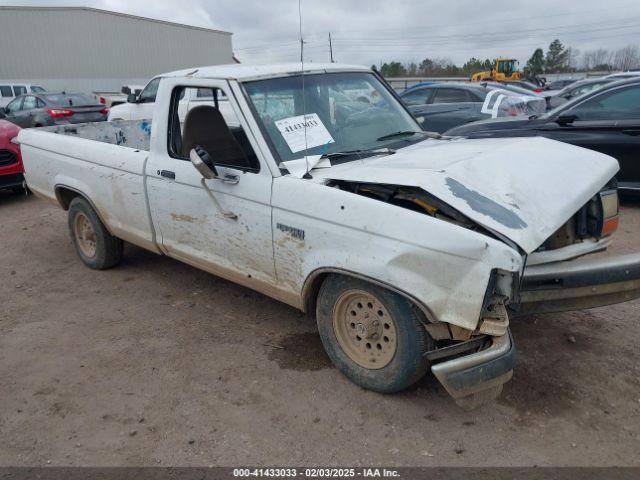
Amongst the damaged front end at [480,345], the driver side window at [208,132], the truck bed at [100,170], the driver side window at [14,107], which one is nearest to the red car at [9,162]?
the truck bed at [100,170]

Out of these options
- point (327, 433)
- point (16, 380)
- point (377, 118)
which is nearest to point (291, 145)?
point (377, 118)

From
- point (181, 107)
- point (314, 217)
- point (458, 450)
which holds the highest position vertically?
point (181, 107)

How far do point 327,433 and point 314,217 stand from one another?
121 centimetres

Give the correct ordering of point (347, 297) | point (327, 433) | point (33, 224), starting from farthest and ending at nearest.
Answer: point (33, 224) < point (347, 297) < point (327, 433)

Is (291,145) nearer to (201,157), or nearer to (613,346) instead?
(201,157)

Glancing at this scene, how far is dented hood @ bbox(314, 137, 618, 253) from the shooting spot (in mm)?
2762

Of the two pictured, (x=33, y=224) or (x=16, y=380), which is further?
(x=33, y=224)

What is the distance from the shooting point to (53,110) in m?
14.1

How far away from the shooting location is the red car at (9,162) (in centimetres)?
832

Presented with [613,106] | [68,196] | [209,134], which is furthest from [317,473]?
[613,106]

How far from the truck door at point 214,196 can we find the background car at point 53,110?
36.5 ft

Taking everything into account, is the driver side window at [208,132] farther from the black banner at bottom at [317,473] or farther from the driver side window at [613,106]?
the driver side window at [613,106]

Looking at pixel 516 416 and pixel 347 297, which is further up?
pixel 347 297

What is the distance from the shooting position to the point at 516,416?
9.91ft
